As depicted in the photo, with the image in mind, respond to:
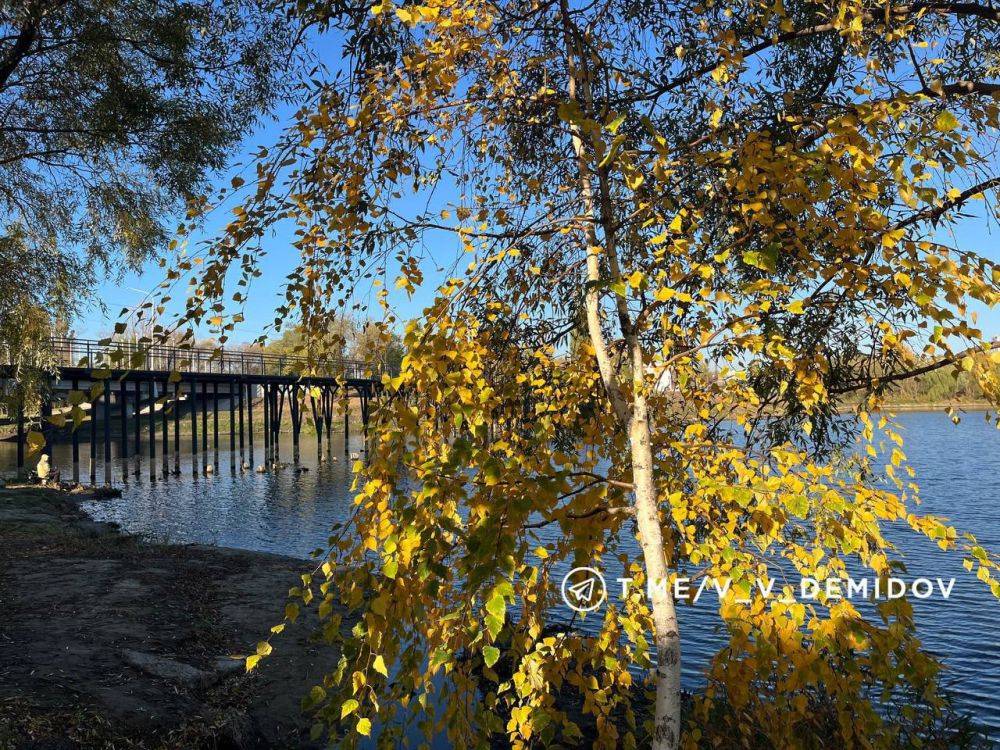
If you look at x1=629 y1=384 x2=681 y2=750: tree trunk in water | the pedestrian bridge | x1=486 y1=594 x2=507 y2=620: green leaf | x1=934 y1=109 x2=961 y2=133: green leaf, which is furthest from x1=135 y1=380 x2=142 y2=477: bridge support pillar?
x1=934 y1=109 x2=961 y2=133: green leaf

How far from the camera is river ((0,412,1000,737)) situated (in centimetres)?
775

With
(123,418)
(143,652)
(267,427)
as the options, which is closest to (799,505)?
(143,652)

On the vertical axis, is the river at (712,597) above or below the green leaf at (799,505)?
below

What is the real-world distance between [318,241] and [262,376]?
1157 inches

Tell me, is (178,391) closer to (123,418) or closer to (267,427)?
(123,418)

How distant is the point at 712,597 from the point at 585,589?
7380 millimetres

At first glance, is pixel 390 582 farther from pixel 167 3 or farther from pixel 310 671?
pixel 167 3

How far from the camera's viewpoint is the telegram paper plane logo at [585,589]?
107 inches

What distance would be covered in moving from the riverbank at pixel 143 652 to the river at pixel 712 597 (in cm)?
378

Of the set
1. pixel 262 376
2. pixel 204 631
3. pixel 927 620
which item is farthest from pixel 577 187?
pixel 262 376

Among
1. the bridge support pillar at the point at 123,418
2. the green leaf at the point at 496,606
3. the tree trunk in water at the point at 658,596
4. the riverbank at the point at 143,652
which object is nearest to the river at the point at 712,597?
the tree trunk in water at the point at 658,596

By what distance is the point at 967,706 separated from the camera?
22.0 ft

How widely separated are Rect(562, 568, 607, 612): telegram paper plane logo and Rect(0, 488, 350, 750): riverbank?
3.50 m

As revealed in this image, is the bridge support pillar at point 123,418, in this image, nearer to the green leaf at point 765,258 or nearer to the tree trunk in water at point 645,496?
the tree trunk in water at point 645,496
